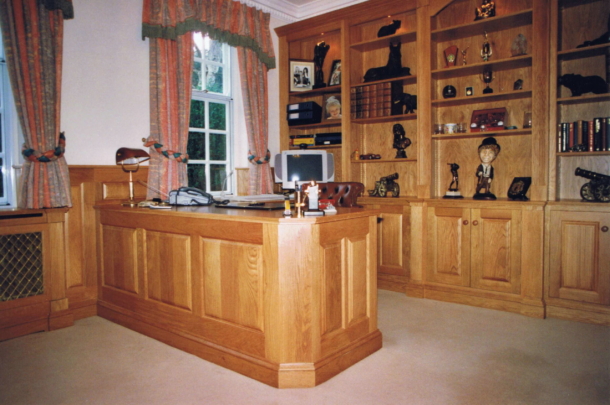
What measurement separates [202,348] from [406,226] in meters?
2.33

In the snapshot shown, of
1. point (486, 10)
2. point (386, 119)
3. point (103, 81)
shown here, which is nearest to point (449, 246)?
point (386, 119)

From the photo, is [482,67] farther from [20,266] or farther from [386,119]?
[20,266]

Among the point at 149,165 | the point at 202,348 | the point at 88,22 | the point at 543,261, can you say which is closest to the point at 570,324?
the point at 543,261

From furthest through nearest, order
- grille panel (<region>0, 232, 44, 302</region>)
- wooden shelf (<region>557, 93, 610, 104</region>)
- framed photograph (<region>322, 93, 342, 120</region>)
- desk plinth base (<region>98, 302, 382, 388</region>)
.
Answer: framed photograph (<region>322, 93, 342, 120</region>) → wooden shelf (<region>557, 93, 610, 104</region>) → grille panel (<region>0, 232, 44, 302</region>) → desk plinth base (<region>98, 302, 382, 388</region>)

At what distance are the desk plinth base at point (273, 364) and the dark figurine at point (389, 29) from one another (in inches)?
120

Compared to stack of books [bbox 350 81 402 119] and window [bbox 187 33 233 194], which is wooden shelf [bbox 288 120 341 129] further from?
window [bbox 187 33 233 194]

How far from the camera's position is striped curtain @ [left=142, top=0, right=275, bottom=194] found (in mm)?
4082

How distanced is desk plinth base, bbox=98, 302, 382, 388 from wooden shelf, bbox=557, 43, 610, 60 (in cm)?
264

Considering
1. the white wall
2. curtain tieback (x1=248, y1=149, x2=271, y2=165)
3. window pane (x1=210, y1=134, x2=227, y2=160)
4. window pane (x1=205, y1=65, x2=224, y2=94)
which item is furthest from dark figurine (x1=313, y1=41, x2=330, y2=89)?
the white wall

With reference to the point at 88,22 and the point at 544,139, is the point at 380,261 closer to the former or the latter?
the point at 544,139

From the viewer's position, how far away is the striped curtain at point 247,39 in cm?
408

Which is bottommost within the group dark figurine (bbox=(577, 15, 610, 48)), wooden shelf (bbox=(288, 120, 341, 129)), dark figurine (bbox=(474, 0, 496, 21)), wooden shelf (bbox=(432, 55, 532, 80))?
wooden shelf (bbox=(288, 120, 341, 129))

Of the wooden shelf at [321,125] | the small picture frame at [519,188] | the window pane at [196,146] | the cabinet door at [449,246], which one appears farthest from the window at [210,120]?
the small picture frame at [519,188]

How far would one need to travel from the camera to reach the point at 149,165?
394 cm
